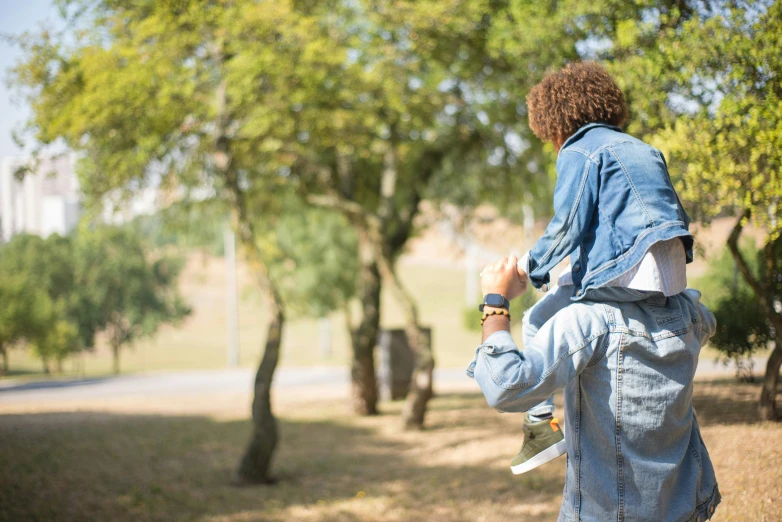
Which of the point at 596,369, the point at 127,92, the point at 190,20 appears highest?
the point at 190,20

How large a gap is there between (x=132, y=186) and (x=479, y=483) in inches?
217

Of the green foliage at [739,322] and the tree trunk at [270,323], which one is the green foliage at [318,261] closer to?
the tree trunk at [270,323]

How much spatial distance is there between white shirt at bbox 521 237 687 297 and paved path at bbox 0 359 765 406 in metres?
11.2

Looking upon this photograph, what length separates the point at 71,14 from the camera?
285 inches

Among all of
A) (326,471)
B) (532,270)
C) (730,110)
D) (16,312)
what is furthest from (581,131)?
(16,312)

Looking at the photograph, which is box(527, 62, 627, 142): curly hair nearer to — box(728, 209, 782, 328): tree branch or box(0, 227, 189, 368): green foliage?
→ box(728, 209, 782, 328): tree branch

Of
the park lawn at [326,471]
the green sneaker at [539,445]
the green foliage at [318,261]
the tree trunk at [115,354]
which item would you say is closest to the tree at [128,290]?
the tree trunk at [115,354]

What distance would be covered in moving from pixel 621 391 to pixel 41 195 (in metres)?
9.31

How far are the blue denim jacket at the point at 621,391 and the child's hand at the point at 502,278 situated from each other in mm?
132

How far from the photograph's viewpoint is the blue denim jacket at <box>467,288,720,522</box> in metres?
1.72

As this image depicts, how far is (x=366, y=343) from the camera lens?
1259 cm

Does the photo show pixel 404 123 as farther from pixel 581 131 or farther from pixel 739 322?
pixel 581 131

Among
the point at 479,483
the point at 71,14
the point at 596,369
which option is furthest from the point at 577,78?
the point at 71,14

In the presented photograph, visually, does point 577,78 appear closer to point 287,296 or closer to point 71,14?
point 71,14
